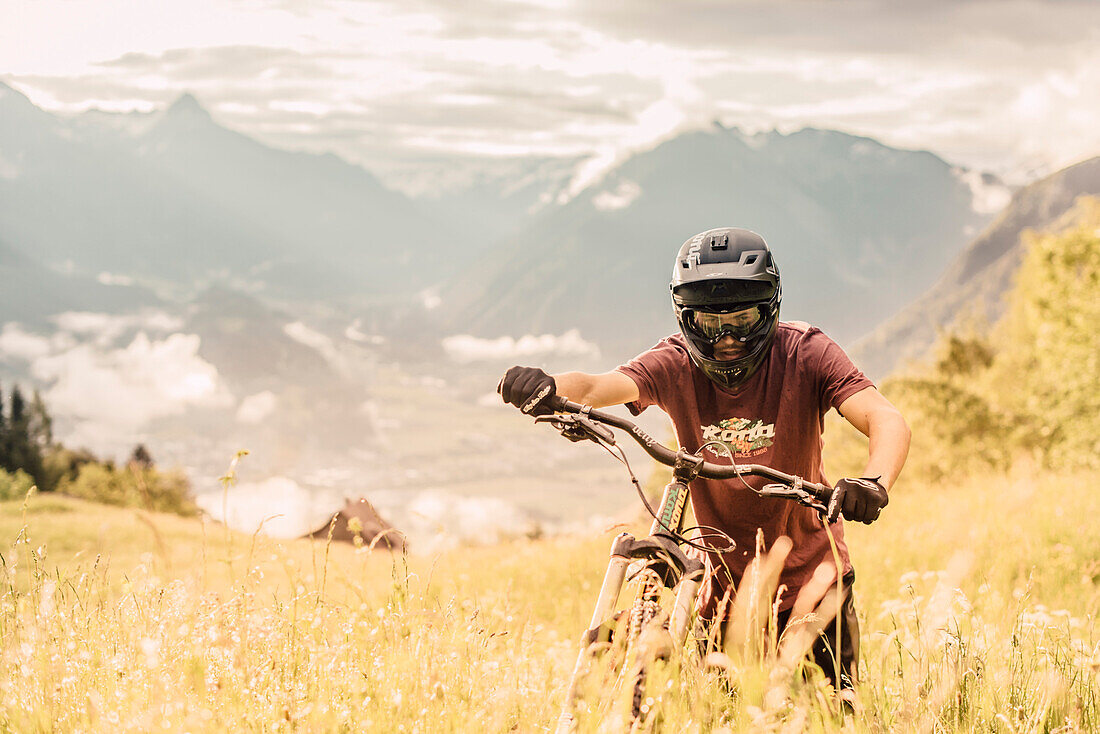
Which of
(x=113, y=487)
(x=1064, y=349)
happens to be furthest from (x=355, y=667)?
(x=113, y=487)

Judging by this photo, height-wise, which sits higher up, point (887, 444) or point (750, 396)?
point (750, 396)

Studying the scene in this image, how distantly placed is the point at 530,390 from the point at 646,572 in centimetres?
89

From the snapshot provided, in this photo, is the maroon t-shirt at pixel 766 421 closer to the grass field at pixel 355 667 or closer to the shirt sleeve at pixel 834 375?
the shirt sleeve at pixel 834 375

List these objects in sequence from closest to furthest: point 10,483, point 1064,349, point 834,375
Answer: point 834,375, point 1064,349, point 10,483

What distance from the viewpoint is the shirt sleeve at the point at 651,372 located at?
4238 mm

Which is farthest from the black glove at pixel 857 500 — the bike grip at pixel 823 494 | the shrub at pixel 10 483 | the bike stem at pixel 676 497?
the shrub at pixel 10 483

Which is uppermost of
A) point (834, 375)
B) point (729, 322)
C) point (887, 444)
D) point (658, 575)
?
point (729, 322)

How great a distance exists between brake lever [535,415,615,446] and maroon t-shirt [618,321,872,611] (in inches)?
37.7

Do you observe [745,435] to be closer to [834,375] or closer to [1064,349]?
[834,375]

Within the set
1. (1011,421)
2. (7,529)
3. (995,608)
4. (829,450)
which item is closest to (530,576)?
(995,608)

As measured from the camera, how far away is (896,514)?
14.1 m

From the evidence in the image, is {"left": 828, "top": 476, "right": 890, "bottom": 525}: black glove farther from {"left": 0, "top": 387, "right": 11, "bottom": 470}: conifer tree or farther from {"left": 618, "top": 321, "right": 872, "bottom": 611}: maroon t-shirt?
{"left": 0, "top": 387, "right": 11, "bottom": 470}: conifer tree

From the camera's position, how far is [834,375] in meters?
4.09

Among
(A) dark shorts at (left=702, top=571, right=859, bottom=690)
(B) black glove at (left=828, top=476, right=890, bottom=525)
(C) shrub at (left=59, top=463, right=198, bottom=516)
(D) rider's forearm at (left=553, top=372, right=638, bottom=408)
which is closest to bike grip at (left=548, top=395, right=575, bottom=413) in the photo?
(D) rider's forearm at (left=553, top=372, right=638, bottom=408)
